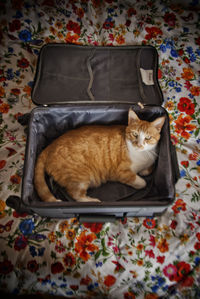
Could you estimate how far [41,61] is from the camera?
1.38m

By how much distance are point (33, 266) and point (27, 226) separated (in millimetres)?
194

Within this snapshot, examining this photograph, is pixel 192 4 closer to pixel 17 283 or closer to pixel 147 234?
pixel 147 234

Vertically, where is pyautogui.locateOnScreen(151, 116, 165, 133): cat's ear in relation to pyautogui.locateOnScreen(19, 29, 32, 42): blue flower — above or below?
below

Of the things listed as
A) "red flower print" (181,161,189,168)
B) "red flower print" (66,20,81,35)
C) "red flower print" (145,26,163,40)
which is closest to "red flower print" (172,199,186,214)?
"red flower print" (181,161,189,168)

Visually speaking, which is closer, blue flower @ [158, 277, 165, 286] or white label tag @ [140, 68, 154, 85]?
blue flower @ [158, 277, 165, 286]

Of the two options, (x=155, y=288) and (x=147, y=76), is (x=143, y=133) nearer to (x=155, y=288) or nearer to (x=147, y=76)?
(x=147, y=76)

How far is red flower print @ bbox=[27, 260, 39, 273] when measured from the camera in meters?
0.95

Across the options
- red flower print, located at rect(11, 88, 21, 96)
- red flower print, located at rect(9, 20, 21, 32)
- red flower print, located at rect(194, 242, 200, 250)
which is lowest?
red flower print, located at rect(194, 242, 200, 250)

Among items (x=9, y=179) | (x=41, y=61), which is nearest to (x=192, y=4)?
(x=41, y=61)

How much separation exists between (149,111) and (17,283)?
114 cm

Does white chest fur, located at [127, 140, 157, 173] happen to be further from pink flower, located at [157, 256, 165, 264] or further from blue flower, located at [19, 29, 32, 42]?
blue flower, located at [19, 29, 32, 42]

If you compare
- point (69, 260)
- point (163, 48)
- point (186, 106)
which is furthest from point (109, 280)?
point (163, 48)

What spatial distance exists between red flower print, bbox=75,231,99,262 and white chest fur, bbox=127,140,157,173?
1.50 feet

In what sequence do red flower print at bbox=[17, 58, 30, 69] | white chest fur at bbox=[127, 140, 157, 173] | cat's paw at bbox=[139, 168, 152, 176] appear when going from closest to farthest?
1. white chest fur at bbox=[127, 140, 157, 173]
2. cat's paw at bbox=[139, 168, 152, 176]
3. red flower print at bbox=[17, 58, 30, 69]
